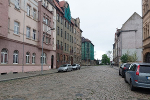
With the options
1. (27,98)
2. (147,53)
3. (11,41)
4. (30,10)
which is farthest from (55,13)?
(27,98)

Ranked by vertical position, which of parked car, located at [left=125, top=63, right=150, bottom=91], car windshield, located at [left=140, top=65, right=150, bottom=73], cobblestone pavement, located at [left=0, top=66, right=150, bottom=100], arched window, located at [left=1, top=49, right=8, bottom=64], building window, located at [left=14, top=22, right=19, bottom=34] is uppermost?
building window, located at [left=14, top=22, right=19, bottom=34]

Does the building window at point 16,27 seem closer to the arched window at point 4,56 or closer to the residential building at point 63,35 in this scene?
the arched window at point 4,56

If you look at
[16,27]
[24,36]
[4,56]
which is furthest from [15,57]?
[16,27]

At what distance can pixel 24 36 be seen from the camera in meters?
22.0

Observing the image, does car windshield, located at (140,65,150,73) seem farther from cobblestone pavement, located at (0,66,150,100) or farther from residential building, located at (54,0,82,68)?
residential building, located at (54,0,82,68)

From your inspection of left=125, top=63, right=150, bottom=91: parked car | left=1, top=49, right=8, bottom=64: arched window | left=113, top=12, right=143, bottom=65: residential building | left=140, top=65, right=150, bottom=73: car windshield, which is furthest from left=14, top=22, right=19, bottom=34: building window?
left=113, top=12, right=143, bottom=65: residential building

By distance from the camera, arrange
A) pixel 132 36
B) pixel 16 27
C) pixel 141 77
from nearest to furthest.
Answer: pixel 141 77 → pixel 16 27 → pixel 132 36

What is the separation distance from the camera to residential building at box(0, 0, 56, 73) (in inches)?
730

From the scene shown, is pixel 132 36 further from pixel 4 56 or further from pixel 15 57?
pixel 4 56

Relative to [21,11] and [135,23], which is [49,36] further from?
[135,23]

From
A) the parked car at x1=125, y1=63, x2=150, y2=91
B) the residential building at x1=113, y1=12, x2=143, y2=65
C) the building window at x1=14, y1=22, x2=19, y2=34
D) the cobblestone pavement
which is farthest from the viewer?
the residential building at x1=113, y1=12, x2=143, y2=65

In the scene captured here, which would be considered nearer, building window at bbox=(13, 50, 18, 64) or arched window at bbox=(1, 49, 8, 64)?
arched window at bbox=(1, 49, 8, 64)

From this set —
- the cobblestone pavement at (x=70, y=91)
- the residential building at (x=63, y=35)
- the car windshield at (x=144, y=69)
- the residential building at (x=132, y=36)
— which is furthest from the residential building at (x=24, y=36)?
the residential building at (x=132, y=36)

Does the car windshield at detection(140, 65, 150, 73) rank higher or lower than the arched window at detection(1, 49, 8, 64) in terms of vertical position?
lower
